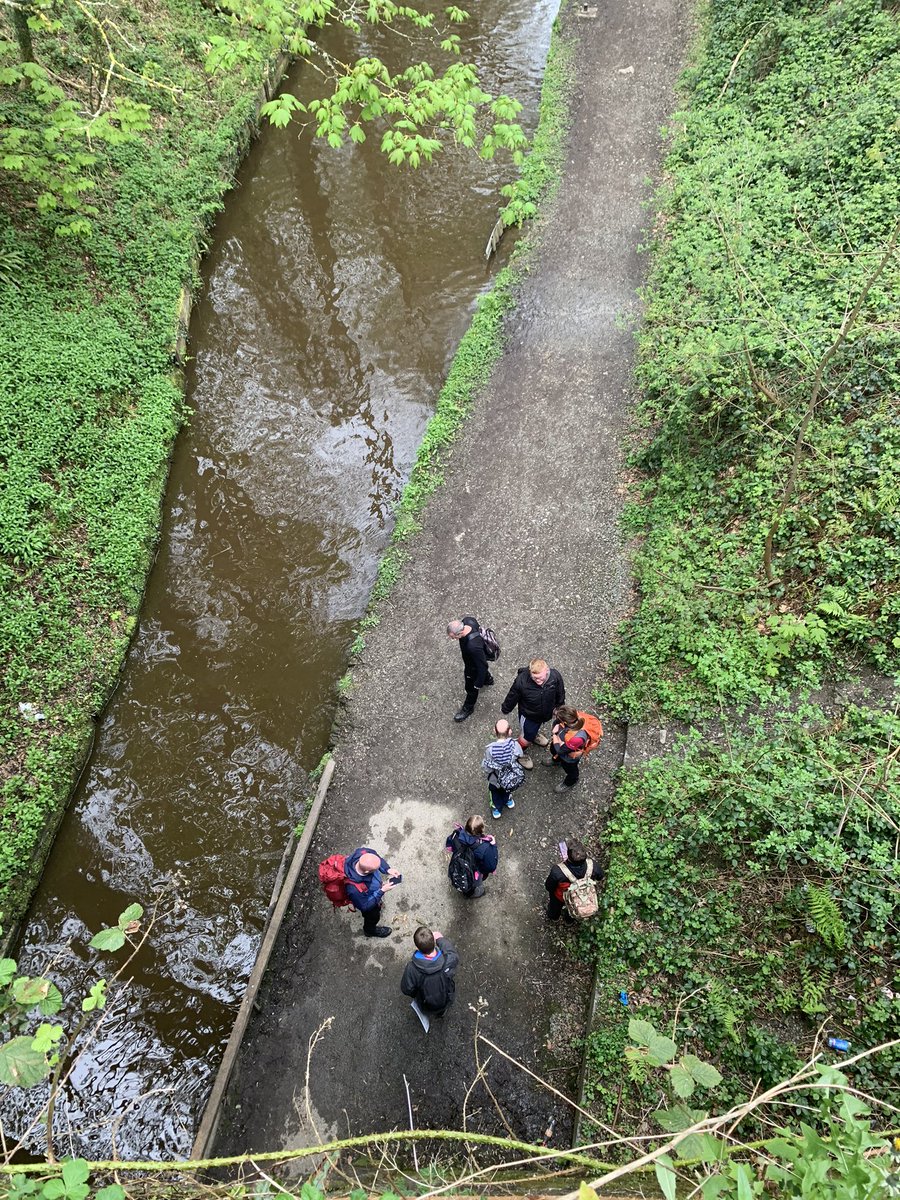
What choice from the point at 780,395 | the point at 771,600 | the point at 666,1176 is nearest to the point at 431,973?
the point at 666,1176

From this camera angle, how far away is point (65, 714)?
825cm

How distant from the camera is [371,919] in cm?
659

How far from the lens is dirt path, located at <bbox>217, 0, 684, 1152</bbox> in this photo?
6.12 m

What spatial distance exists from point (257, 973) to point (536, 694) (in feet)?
12.6

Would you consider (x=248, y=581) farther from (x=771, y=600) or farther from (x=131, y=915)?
(x=131, y=915)

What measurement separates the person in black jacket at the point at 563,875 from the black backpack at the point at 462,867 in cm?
74

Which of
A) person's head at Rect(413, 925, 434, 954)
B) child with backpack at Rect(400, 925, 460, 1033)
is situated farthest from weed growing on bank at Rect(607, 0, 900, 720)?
person's head at Rect(413, 925, 434, 954)

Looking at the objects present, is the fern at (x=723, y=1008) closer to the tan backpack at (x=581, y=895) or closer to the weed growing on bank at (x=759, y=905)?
the weed growing on bank at (x=759, y=905)

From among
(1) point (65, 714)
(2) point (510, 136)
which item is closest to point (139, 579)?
(1) point (65, 714)

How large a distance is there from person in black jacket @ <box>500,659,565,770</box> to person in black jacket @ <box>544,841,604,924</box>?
1.48 m

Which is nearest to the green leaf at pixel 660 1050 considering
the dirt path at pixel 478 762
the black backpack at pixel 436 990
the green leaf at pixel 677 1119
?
the green leaf at pixel 677 1119

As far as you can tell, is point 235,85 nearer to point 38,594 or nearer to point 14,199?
point 14,199

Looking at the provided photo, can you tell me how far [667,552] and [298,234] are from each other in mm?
11024

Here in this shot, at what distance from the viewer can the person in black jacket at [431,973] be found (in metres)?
5.53
